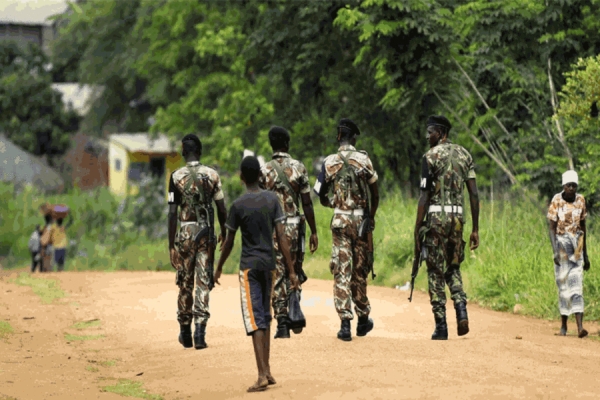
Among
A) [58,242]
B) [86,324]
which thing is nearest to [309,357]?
[86,324]

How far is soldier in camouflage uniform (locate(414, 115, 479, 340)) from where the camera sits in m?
11.8

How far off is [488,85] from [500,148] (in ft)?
4.48

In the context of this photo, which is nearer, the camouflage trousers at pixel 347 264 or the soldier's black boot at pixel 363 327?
the camouflage trousers at pixel 347 264

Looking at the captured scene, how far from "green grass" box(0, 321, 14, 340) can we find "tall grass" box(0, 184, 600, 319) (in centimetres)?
593

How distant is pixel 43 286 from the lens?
825 inches

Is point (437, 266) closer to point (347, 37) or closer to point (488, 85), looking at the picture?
point (488, 85)

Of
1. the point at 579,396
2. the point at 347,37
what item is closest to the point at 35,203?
the point at 347,37

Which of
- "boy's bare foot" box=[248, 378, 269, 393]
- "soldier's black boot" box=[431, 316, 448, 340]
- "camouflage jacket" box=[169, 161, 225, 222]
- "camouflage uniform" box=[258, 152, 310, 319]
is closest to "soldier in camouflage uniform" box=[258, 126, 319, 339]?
"camouflage uniform" box=[258, 152, 310, 319]

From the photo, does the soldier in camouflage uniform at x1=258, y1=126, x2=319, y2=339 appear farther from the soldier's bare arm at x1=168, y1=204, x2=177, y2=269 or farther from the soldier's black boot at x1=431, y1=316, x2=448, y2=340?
the soldier's black boot at x1=431, y1=316, x2=448, y2=340

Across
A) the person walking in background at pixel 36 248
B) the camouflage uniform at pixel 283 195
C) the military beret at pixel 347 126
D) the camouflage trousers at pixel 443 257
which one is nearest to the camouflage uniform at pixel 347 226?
the military beret at pixel 347 126

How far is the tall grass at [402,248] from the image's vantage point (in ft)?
55.0

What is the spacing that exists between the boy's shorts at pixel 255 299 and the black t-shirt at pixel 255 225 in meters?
0.08

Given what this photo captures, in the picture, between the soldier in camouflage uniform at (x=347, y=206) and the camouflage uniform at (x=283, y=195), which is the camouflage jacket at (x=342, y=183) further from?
the camouflage uniform at (x=283, y=195)

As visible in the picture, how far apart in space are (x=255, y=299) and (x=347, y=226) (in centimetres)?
252
